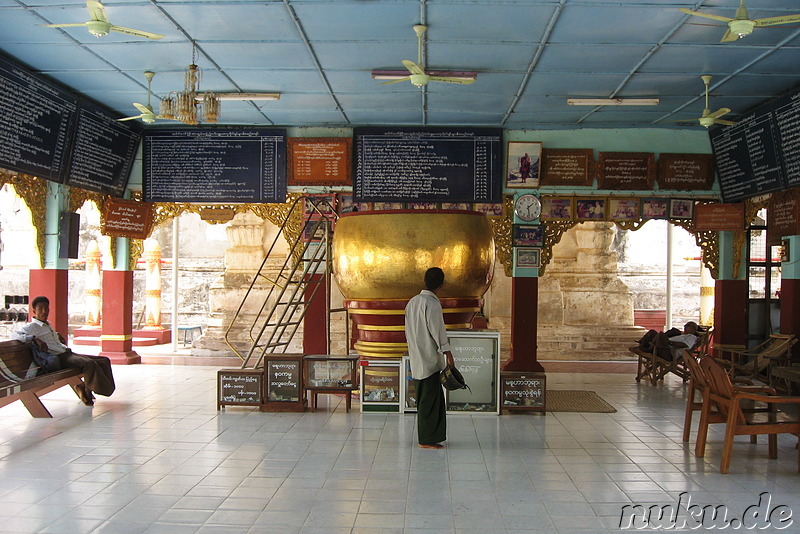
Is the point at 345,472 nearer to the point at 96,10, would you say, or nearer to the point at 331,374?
the point at 331,374

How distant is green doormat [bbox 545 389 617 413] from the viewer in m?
7.27

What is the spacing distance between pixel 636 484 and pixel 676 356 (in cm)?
466

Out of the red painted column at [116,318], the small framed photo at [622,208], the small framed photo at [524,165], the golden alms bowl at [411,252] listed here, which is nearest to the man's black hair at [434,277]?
the golden alms bowl at [411,252]

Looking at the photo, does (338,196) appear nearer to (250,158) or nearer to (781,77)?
(250,158)

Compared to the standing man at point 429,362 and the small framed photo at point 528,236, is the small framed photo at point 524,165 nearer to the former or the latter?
the small framed photo at point 528,236

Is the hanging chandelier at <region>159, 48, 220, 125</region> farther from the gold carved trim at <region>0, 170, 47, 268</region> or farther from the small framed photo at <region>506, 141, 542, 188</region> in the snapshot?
the small framed photo at <region>506, 141, 542, 188</region>

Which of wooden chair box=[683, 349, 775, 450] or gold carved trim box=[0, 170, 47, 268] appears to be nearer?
wooden chair box=[683, 349, 775, 450]

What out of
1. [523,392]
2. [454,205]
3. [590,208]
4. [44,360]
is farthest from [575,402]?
[44,360]

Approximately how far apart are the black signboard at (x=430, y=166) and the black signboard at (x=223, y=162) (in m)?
1.19

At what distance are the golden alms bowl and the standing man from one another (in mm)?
979

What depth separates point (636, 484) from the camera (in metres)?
4.66

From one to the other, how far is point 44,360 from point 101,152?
3.37 metres

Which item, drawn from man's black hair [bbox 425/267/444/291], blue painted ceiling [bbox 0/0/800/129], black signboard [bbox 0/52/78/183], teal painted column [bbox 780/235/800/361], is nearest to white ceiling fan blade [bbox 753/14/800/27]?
blue painted ceiling [bbox 0/0/800/129]

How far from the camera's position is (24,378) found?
21.4ft
